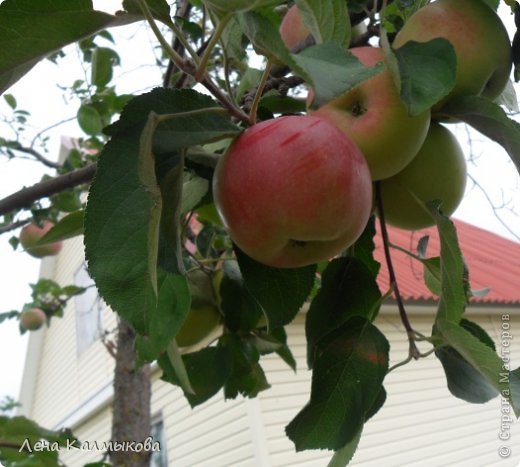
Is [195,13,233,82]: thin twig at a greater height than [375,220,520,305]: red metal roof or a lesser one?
lesser

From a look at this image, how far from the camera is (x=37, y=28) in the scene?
0.55 metres

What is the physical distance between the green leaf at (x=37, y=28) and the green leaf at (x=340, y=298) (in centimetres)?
46

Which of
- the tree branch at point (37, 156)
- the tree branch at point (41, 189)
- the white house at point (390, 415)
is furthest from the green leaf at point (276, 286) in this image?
the white house at point (390, 415)

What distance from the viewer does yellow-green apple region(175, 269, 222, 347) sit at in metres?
1.20

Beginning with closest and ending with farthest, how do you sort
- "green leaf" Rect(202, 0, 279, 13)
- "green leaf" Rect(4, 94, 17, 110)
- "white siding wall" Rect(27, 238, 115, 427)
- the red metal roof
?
"green leaf" Rect(202, 0, 279, 13)
"green leaf" Rect(4, 94, 17, 110)
the red metal roof
"white siding wall" Rect(27, 238, 115, 427)

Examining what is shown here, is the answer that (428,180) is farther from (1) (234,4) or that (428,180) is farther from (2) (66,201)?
(2) (66,201)

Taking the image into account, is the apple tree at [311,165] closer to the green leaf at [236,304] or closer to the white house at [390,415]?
the green leaf at [236,304]

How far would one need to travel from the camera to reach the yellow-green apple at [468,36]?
0.72 metres

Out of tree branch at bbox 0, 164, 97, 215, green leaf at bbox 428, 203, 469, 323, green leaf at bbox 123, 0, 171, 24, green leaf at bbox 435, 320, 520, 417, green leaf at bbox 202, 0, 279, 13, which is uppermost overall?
tree branch at bbox 0, 164, 97, 215

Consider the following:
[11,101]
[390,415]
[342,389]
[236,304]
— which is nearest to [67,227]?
[236,304]

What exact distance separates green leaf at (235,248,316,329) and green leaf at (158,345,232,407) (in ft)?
1.29

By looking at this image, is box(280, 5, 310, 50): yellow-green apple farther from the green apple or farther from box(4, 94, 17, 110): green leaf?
box(4, 94, 17, 110): green leaf

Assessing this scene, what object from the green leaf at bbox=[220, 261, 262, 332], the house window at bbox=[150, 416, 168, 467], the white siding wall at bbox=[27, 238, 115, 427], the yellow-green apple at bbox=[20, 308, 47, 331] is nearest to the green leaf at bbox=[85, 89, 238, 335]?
the green leaf at bbox=[220, 261, 262, 332]

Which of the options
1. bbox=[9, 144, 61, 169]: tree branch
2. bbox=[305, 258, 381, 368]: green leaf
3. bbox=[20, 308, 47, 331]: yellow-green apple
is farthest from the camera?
bbox=[20, 308, 47, 331]: yellow-green apple
